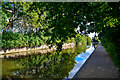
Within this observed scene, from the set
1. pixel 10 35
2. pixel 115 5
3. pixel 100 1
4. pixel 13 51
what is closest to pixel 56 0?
pixel 100 1

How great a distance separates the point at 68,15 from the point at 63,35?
58 cm

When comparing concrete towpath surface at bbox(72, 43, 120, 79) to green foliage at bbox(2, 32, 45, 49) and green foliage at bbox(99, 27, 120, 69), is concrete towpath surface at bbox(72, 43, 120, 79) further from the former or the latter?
green foliage at bbox(2, 32, 45, 49)

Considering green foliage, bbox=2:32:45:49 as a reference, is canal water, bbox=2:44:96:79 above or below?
below

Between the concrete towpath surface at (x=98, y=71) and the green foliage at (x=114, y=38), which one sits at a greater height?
the green foliage at (x=114, y=38)

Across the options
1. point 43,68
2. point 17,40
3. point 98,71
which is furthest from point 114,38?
point 17,40

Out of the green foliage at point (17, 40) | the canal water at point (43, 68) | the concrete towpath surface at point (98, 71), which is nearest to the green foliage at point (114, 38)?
the concrete towpath surface at point (98, 71)

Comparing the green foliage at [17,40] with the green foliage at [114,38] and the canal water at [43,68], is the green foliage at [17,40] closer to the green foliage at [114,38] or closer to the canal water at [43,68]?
the canal water at [43,68]

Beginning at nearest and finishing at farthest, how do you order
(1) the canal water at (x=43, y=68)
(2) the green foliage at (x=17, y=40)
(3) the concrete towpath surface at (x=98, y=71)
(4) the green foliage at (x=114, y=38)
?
(4) the green foliage at (x=114, y=38), (3) the concrete towpath surface at (x=98, y=71), (1) the canal water at (x=43, y=68), (2) the green foliage at (x=17, y=40)

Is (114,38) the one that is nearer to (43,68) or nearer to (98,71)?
(98,71)

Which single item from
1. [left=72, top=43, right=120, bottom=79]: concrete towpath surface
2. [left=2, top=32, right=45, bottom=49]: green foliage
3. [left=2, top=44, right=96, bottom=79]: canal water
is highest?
[left=2, top=32, right=45, bottom=49]: green foliage

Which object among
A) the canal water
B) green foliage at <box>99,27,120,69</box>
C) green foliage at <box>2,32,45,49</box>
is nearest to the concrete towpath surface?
the canal water

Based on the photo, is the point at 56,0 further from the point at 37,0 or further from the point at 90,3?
the point at 90,3

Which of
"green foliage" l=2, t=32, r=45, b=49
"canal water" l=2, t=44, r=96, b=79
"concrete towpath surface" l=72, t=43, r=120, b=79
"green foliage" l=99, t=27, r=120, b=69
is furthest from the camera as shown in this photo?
"green foliage" l=2, t=32, r=45, b=49

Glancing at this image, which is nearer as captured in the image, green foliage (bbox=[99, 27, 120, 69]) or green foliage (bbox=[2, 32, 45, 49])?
green foliage (bbox=[99, 27, 120, 69])
